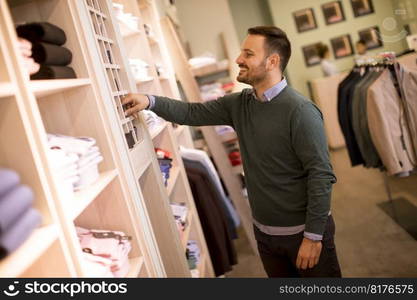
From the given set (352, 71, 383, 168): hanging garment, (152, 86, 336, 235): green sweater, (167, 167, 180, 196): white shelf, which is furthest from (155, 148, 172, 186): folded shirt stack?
(352, 71, 383, 168): hanging garment

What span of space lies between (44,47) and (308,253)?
4.28 ft

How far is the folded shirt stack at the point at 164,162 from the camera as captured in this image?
239 centimetres

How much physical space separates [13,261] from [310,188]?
126 cm

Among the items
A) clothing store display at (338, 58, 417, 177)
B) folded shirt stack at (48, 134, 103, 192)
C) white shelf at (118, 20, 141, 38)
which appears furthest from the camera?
clothing store display at (338, 58, 417, 177)

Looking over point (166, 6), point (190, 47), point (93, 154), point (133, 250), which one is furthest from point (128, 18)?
point (190, 47)

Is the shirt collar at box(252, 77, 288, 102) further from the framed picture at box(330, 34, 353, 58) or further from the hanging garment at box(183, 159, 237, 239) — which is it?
the framed picture at box(330, 34, 353, 58)

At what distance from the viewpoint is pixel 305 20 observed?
615 centimetres

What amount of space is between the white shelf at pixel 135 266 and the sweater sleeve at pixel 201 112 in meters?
0.76

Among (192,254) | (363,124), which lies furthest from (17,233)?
(363,124)

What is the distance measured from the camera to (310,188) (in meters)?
1.72

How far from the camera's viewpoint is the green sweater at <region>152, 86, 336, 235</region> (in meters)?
1.70

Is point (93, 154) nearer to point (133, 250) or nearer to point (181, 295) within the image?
point (133, 250)

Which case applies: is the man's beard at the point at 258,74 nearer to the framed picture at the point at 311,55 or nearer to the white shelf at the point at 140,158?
the white shelf at the point at 140,158

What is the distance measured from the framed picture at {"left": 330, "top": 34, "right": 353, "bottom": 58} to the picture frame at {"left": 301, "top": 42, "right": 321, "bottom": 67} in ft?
0.93
